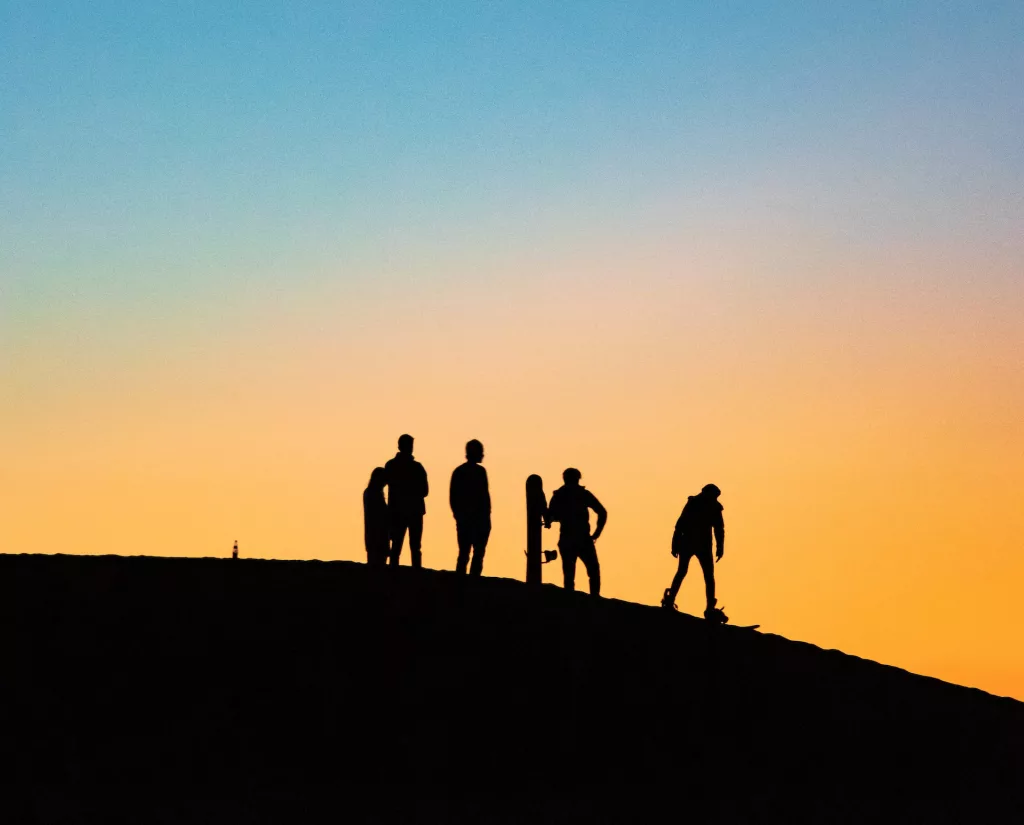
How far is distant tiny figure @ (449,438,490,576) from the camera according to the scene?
22.8 m

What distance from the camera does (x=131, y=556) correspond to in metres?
24.3

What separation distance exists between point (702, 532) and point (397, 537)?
4.96 metres

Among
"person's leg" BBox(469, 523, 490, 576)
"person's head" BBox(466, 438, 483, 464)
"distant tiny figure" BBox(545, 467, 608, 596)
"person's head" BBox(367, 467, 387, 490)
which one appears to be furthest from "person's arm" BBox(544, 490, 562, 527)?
"person's head" BBox(367, 467, 387, 490)

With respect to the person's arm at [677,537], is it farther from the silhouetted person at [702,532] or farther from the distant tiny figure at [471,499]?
the distant tiny figure at [471,499]

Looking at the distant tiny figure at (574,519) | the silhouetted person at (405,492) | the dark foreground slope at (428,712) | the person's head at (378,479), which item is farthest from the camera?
the distant tiny figure at (574,519)

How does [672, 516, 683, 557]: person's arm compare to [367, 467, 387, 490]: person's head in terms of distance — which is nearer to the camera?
[367, 467, 387, 490]: person's head

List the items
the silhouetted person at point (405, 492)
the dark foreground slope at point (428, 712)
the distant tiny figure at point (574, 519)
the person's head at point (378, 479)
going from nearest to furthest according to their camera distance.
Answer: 1. the dark foreground slope at point (428, 712)
2. the silhouetted person at point (405, 492)
3. the person's head at point (378, 479)
4. the distant tiny figure at point (574, 519)

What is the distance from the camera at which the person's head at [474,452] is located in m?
23.0

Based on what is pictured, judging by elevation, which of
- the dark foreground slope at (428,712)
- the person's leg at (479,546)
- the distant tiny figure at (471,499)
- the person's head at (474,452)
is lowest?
the dark foreground slope at (428,712)

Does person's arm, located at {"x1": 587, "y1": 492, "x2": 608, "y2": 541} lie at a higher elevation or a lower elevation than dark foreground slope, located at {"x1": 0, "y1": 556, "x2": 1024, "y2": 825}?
higher

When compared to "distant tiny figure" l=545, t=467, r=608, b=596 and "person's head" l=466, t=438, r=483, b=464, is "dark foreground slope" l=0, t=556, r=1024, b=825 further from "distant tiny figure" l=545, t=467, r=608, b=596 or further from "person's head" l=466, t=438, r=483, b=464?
"person's head" l=466, t=438, r=483, b=464

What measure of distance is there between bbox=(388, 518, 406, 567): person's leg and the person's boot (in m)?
5.17

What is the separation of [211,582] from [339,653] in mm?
2949

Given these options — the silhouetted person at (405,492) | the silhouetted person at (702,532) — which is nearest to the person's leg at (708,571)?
the silhouetted person at (702,532)
